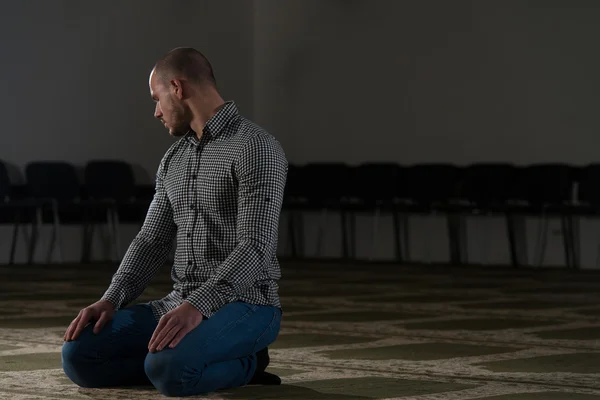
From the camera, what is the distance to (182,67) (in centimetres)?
339

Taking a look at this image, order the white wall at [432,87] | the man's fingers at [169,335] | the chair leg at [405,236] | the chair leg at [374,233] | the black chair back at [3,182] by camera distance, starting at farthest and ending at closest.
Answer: the chair leg at [374,233] < the chair leg at [405,236] < the white wall at [432,87] < the black chair back at [3,182] < the man's fingers at [169,335]

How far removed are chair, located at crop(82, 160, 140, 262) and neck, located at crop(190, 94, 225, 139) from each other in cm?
745

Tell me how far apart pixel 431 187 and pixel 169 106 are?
759 cm

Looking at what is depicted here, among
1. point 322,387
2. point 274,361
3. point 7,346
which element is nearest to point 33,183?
point 7,346

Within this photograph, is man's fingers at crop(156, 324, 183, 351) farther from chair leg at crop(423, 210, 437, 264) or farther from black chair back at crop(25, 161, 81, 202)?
chair leg at crop(423, 210, 437, 264)

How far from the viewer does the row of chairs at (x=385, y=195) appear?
33.9 feet

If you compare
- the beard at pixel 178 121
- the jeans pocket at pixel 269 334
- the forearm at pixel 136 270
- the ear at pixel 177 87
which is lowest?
the jeans pocket at pixel 269 334

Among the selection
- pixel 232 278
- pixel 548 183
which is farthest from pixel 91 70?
pixel 232 278

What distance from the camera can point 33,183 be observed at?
34.5 ft

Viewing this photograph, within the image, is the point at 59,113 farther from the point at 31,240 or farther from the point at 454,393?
the point at 454,393


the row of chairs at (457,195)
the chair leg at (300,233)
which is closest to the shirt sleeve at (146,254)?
the row of chairs at (457,195)

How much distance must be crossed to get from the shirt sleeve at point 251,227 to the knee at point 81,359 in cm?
40

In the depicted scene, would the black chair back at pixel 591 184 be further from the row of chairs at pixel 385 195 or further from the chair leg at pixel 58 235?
the chair leg at pixel 58 235

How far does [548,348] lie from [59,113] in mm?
7380
